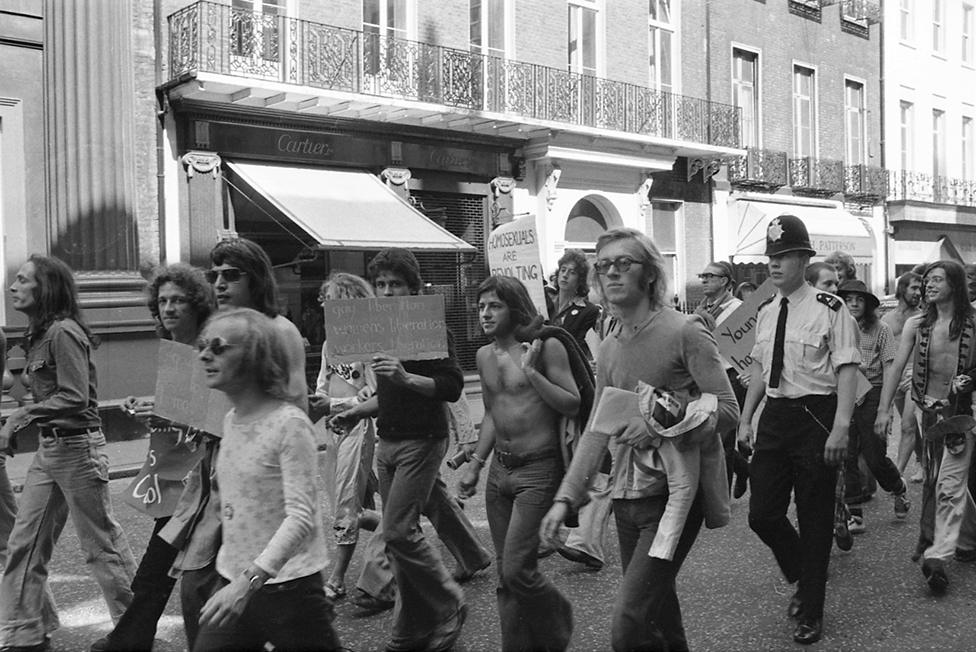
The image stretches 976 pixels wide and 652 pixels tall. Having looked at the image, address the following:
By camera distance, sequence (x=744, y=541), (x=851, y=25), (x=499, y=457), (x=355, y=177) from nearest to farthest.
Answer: (x=499, y=457) → (x=744, y=541) → (x=355, y=177) → (x=851, y=25)

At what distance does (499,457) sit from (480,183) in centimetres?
1437

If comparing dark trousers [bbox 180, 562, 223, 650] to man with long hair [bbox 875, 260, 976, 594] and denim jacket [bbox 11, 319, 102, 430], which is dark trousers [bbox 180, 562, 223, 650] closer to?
denim jacket [bbox 11, 319, 102, 430]

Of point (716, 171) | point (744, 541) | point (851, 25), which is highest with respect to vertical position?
point (851, 25)

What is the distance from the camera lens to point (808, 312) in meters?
5.18

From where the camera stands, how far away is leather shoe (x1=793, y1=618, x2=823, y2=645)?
15.9 feet

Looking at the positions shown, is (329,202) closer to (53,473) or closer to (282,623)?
(53,473)

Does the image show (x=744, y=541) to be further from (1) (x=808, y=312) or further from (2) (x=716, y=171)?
(2) (x=716, y=171)

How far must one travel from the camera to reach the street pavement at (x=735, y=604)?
4.98 meters

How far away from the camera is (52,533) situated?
489cm

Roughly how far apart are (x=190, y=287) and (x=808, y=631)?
3163 mm

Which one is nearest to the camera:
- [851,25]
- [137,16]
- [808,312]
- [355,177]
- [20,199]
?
[808,312]

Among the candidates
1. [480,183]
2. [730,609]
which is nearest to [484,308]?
[730,609]

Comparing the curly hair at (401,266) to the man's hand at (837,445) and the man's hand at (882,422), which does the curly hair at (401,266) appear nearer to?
the man's hand at (837,445)

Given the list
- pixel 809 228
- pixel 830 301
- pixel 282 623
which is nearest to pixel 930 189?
pixel 809 228
